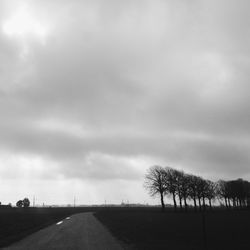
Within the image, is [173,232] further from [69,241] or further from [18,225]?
[18,225]

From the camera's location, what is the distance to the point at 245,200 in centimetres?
13775

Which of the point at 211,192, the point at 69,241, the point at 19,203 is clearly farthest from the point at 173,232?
the point at 19,203

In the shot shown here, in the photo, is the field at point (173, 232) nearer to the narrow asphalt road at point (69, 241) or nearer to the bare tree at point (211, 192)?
the narrow asphalt road at point (69, 241)

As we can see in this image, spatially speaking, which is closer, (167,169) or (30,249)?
(30,249)

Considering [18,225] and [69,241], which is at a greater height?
[18,225]

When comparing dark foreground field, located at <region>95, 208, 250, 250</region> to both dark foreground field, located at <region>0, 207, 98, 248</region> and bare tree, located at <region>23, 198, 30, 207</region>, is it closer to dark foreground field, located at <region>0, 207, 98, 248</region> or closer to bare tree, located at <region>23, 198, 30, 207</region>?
dark foreground field, located at <region>0, 207, 98, 248</region>

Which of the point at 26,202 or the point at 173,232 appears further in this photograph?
the point at 26,202

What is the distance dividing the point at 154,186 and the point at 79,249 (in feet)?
287

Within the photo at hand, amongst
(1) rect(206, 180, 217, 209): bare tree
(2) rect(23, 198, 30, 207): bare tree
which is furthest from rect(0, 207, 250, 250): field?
(2) rect(23, 198, 30, 207): bare tree

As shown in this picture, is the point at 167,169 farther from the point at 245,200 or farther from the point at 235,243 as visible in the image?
the point at 235,243

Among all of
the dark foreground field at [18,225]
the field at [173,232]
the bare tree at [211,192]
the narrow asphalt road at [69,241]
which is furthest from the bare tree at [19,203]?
the narrow asphalt road at [69,241]

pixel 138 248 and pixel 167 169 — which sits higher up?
pixel 167 169

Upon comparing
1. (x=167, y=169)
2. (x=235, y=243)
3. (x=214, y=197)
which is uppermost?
(x=167, y=169)

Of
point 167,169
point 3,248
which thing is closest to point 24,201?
point 167,169
